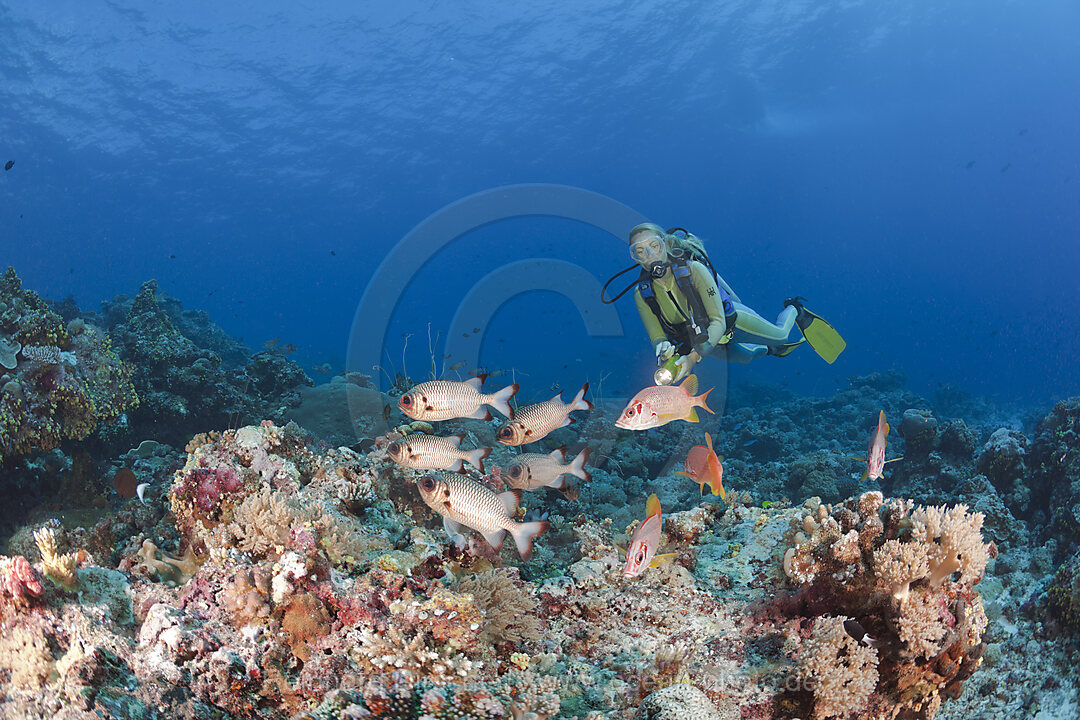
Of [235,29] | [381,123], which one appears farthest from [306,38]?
[381,123]

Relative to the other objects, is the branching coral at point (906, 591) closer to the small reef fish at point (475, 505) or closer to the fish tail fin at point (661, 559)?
the fish tail fin at point (661, 559)

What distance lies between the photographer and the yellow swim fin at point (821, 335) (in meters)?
8.62

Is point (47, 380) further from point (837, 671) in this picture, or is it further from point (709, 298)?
point (837, 671)

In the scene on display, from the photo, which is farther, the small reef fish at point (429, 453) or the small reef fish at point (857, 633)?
the small reef fish at point (429, 453)

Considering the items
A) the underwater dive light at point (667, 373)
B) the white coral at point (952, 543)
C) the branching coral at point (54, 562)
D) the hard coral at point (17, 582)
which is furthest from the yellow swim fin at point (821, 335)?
the hard coral at point (17, 582)

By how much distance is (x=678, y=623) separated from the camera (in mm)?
3861

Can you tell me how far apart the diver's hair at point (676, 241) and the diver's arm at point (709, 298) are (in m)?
0.27

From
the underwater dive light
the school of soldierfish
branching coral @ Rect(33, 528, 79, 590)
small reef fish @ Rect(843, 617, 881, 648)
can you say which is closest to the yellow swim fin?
the underwater dive light

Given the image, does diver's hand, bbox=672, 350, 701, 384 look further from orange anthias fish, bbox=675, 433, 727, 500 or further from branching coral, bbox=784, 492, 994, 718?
branching coral, bbox=784, 492, 994, 718

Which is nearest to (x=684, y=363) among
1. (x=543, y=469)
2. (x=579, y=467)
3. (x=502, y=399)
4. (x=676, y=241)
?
(x=676, y=241)

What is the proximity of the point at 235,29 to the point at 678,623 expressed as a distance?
4272 centimetres

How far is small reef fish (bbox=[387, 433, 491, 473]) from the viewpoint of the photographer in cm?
351

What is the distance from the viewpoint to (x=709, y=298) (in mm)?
6434

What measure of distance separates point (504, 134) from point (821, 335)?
46.3m
